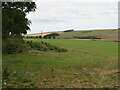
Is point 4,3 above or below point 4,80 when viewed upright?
above

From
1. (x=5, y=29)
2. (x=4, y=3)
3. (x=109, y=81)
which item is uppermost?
(x=4, y=3)

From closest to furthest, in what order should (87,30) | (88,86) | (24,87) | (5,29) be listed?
1. (24,87)
2. (88,86)
3. (5,29)
4. (87,30)

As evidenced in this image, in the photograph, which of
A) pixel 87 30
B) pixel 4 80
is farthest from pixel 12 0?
pixel 87 30

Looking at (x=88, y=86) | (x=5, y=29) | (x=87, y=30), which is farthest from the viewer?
(x=87, y=30)

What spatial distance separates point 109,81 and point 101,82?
53cm

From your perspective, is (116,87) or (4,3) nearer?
(116,87)

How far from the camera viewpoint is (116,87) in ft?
32.2

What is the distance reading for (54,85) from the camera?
33.4 ft

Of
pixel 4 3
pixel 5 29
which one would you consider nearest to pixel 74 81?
pixel 5 29

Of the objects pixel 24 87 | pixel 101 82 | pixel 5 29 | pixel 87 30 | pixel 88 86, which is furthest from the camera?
pixel 87 30

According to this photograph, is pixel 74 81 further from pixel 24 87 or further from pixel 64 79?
pixel 24 87

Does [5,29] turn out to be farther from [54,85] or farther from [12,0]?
[54,85]

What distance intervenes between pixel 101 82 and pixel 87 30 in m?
78.3

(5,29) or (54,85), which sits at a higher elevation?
(5,29)
